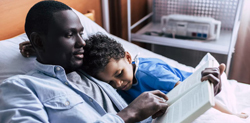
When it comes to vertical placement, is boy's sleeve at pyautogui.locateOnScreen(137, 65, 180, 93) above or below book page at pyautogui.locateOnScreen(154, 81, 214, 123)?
below

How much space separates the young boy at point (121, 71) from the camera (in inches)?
37.8

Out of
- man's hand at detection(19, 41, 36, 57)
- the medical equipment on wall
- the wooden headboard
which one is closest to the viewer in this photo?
man's hand at detection(19, 41, 36, 57)

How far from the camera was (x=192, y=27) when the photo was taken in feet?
5.71

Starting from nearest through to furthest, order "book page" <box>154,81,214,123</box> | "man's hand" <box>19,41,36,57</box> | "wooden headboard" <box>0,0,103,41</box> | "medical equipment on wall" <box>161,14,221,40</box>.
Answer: "book page" <box>154,81,214,123</box> < "man's hand" <box>19,41,36,57</box> < "wooden headboard" <box>0,0,103,41</box> < "medical equipment on wall" <box>161,14,221,40</box>

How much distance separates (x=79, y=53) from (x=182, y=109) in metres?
0.41

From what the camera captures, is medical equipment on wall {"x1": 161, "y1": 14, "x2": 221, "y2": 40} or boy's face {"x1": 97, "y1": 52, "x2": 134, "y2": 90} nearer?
boy's face {"x1": 97, "y1": 52, "x2": 134, "y2": 90}

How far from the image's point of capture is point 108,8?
72.5 inches

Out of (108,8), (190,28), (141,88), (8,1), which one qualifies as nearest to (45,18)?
(8,1)

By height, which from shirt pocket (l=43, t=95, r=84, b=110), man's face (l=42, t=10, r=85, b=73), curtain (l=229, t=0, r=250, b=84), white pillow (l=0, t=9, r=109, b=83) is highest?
man's face (l=42, t=10, r=85, b=73)

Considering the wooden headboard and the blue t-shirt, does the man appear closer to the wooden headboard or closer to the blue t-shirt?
the blue t-shirt

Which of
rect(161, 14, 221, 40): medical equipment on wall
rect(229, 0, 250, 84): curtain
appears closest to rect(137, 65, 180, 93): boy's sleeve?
rect(161, 14, 221, 40): medical equipment on wall

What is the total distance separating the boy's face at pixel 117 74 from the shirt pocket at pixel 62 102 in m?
0.23

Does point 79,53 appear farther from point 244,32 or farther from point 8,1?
point 244,32

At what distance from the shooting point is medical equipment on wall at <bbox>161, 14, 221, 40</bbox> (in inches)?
66.6
